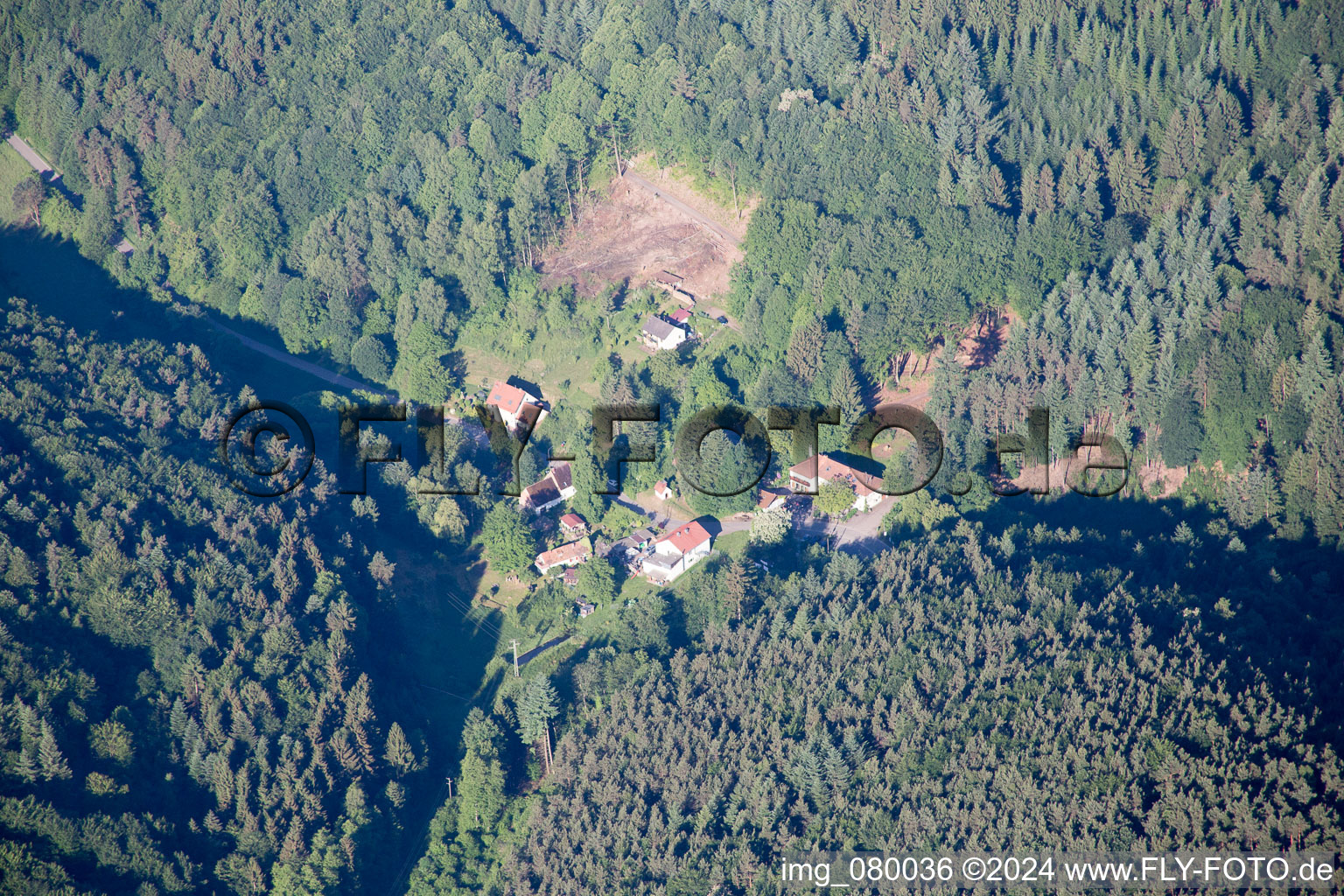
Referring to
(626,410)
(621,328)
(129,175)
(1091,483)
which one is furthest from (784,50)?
(129,175)

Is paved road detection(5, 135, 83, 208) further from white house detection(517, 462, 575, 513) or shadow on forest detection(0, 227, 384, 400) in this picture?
white house detection(517, 462, 575, 513)

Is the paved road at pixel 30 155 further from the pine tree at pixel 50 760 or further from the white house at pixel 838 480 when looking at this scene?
the white house at pixel 838 480

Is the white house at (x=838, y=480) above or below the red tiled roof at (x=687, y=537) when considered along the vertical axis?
above

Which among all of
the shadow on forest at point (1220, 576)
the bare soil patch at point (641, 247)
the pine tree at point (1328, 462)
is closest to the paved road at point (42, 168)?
the bare soil patch at point (641, 247)

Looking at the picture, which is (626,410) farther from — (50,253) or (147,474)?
(50,253)

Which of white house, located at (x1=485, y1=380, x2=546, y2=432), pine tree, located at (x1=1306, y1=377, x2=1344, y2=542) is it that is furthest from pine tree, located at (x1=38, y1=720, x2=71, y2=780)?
pine tree, located at (x1=1306, y1=377, x2=1344, y2=542)

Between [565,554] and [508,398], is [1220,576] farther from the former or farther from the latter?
[508,398]
